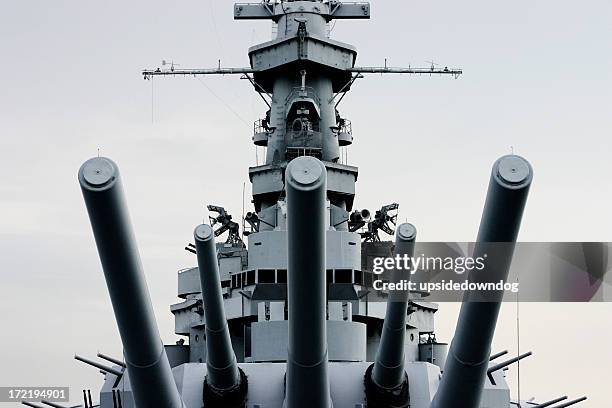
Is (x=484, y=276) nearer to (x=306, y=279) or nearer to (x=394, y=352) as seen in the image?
(x=306, y=279)

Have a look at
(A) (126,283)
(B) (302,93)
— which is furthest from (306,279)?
(B) (302,93)

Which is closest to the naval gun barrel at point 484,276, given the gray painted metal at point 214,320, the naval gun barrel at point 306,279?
the naval gun barrel at point 306,279

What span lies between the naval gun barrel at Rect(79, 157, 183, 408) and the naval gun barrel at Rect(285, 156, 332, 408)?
98 centimetres

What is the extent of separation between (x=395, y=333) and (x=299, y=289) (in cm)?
525

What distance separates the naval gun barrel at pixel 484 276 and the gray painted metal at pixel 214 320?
11.5 feet

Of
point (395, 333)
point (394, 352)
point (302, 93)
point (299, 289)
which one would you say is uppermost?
point (302, 93)

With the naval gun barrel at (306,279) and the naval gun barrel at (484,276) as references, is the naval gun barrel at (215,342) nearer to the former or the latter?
the naval gun barrel at (306,279)

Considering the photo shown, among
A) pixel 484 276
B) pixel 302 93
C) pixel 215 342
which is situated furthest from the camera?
pixel 302 93

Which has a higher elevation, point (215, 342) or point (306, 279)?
point (215, 342)

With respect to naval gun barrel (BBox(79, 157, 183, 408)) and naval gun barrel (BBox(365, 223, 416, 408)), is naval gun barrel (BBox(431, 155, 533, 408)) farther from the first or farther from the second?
naval gun barrel (BBox(365, 223, 416, 408))

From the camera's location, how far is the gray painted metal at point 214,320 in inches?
422

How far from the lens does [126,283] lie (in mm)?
6914

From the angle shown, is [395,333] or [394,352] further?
[394,352]

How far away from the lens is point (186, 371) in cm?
1407
